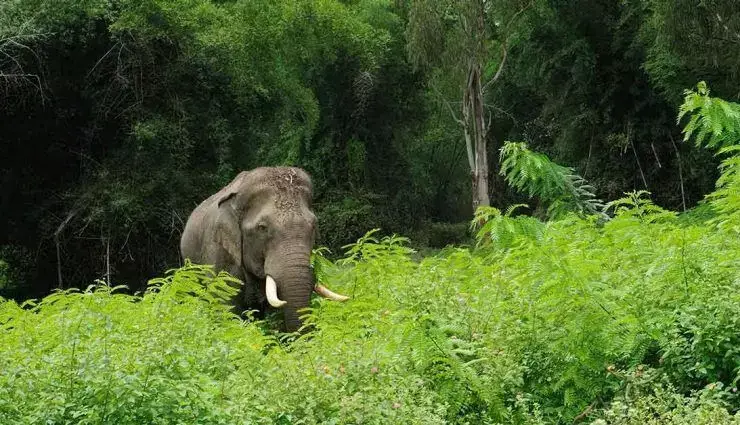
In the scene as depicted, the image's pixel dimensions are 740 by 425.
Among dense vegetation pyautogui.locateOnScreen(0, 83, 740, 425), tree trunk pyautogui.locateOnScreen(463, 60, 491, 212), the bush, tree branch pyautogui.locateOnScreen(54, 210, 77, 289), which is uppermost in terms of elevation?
dense vegetation pyautogui.locateOnScreen(0, 83, 740, 425)

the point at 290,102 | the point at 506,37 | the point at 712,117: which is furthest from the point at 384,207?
the point at 712,117

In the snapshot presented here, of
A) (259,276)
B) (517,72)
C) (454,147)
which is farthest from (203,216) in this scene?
(454,147)

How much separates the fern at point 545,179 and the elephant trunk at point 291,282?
8.31 ft

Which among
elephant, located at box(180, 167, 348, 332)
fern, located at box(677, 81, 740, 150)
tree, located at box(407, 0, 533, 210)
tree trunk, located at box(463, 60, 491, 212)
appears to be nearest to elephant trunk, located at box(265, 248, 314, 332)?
elephant, located at box(180, 167, 348, 332)

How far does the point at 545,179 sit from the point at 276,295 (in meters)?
3.28

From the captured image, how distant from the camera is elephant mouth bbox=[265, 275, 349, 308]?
38.8 feet

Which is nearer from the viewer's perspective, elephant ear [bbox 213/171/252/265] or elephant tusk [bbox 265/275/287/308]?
elephant tusk [bbox 265/275/287/308]

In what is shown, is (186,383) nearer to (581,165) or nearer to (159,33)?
(159,33)

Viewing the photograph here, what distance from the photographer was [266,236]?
12547 mm

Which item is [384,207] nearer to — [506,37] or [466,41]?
[466,41]

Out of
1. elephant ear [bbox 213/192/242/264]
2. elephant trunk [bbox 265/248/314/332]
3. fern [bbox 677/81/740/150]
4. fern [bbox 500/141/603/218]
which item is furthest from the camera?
elephant ear [bbox 213/192/242/264]

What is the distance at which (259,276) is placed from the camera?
12.7m

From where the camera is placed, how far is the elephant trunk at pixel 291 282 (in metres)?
11.9

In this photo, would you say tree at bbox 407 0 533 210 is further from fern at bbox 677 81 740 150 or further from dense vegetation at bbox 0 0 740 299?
fern at bbox 677 81 740 150
